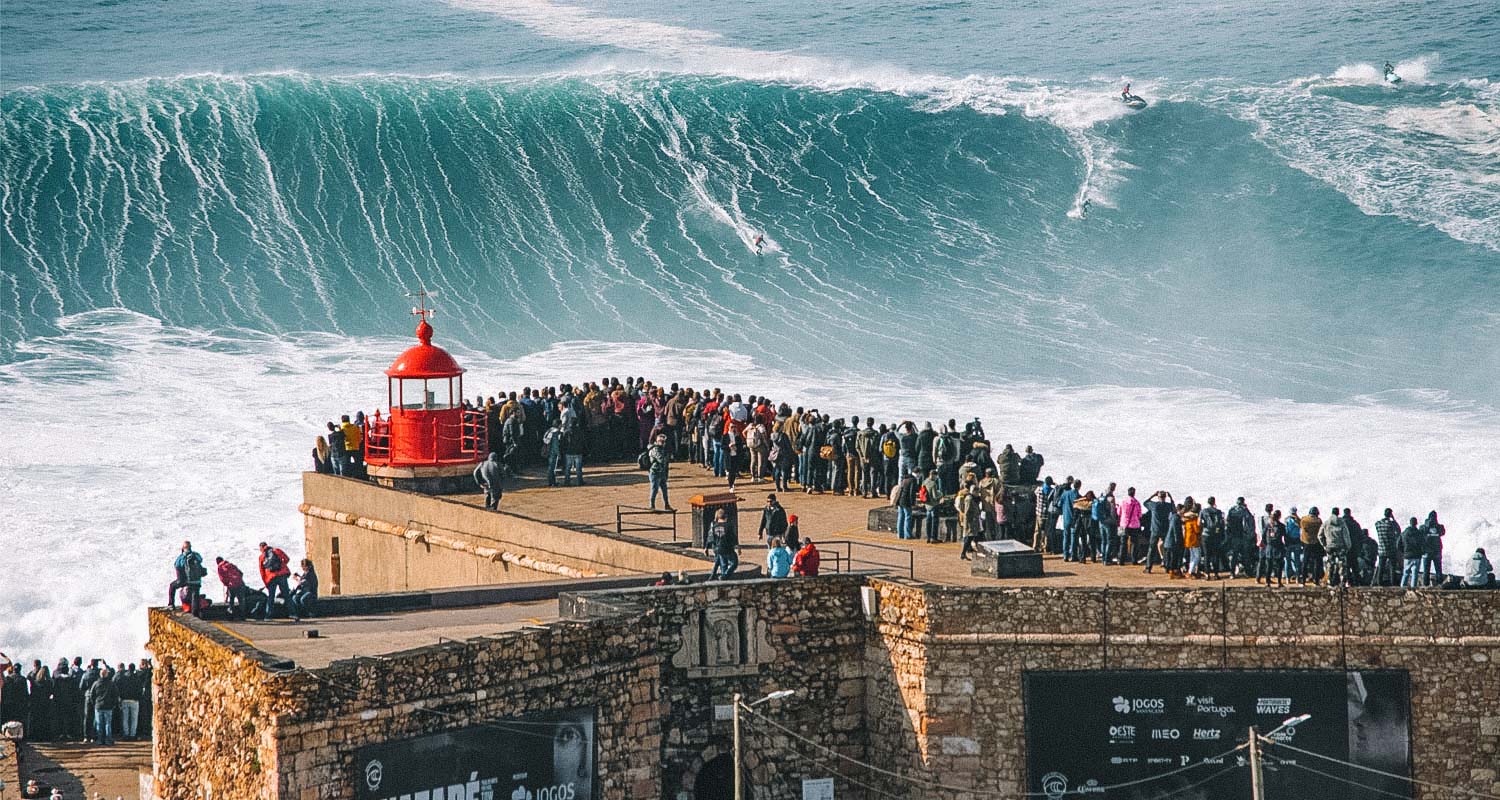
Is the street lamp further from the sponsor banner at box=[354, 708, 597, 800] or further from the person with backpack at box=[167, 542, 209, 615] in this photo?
the person with backpack at box=[167, 542, 209, 615]

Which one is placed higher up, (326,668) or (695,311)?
(695,311)

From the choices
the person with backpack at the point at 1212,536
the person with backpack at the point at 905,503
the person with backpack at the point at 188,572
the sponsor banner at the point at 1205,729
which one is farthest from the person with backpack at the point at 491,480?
the person with backpack at the point at 1212,536

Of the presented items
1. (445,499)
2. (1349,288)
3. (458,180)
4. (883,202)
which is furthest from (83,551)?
(1349,288)

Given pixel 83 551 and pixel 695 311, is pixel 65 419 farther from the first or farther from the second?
pixel 695 311

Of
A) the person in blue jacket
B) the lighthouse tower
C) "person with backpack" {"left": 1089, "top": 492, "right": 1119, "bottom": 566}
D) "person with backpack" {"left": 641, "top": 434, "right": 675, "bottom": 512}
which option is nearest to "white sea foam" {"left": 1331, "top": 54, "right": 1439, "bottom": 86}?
the lighthouse tower

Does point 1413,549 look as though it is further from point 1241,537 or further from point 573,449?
point 573,449

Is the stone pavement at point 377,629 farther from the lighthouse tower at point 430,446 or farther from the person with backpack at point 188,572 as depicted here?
the lighthouse tower at point 430,446

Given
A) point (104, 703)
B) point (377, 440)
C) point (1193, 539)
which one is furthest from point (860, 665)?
point (377, 440)
